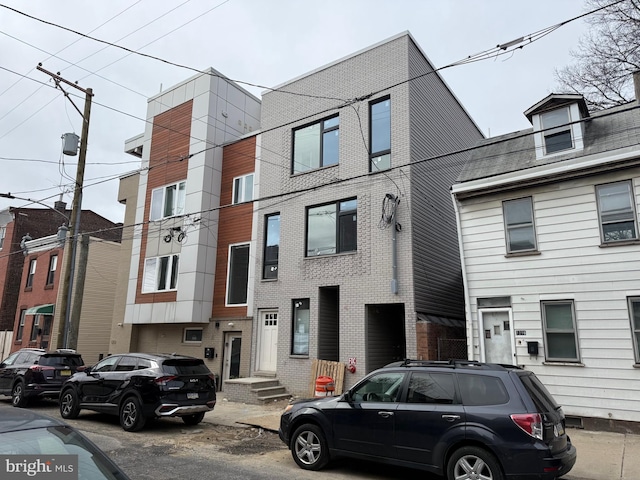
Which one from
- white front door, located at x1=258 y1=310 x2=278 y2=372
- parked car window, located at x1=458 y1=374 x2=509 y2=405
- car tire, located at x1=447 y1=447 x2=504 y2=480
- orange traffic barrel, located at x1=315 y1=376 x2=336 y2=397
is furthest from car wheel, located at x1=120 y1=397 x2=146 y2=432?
parked car window, located at x1=458 y1=374 x2=509 y2=405

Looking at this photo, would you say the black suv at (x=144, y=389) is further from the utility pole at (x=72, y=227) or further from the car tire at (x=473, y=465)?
the car tire at (x=473, y=465)

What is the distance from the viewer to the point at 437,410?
6254 millimetres

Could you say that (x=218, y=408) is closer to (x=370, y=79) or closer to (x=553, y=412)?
(x=553, y=412)

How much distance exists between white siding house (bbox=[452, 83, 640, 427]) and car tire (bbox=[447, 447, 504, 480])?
5.77 meters

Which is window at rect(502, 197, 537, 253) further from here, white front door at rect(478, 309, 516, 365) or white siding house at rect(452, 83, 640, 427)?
white front door at rect(478, 309, 516, 365)

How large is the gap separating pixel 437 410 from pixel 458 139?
46.4 ft

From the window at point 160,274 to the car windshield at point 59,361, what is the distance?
5.07m

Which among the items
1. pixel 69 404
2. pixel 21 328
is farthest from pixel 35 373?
pixel 21 328

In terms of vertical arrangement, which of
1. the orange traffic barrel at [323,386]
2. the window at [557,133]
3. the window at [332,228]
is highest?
the window at [557,133]

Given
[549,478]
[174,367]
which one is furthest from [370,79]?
[549,478]

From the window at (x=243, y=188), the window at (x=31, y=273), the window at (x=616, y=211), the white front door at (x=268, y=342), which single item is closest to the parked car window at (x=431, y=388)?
the window at (x=616, y=211)

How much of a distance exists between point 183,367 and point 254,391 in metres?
4.27

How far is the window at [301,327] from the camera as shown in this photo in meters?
15.4

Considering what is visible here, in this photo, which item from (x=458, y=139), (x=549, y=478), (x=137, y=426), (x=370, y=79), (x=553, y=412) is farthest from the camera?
(x=458, y=139)
